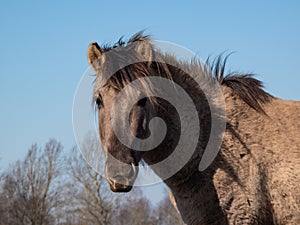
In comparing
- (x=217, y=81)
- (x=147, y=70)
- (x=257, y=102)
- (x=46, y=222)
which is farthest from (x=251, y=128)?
(x=46, y=222)

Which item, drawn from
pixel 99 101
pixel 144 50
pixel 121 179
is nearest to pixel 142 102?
pixel 99 101

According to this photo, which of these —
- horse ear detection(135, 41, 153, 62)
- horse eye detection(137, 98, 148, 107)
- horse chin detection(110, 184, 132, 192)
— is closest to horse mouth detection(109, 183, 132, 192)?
horse chin detection(110, 184, 132, 192)

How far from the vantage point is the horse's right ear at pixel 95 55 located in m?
6.79

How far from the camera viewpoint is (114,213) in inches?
1898

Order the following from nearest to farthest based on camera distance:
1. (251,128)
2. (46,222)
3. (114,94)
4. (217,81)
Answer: (114,94) < (251,128) < (217,81) < (46,222)

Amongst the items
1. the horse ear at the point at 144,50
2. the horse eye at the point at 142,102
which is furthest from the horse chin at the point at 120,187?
the horse ear at the point at 144,50

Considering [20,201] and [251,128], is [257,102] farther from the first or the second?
[20,201]

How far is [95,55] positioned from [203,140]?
189 centimetres

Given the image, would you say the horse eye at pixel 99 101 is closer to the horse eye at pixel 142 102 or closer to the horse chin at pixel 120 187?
the horse eye at pixel 142 102

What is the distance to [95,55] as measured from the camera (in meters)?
6.89

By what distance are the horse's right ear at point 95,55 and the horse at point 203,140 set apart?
0.01 m

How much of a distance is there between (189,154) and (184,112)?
59 cm

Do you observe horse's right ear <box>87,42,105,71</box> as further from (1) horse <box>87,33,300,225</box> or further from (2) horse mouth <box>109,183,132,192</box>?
(2) horse mouth <box>109,183,132,192</box>

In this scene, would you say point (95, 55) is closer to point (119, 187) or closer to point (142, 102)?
point (142, 102)
